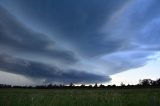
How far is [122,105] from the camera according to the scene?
15070mm

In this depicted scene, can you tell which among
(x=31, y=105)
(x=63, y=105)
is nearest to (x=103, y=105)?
(x=63, y=105)

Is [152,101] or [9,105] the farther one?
[9,105]

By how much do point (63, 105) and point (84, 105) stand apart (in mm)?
1151

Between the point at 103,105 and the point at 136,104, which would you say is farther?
the point at 136,104

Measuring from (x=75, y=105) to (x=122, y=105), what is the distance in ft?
8.03

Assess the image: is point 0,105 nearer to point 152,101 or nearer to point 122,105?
point 122,105

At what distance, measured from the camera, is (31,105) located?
1414 cm

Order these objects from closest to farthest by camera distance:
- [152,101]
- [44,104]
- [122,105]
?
[152,101]
[44,104]
[122,105]

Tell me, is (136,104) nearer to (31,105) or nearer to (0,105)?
(31,105)

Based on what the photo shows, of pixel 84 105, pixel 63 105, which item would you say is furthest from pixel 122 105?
pixel 63 105

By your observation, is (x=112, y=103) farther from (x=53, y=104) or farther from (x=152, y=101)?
(x=152, y=101)

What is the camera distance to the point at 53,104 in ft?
47.3

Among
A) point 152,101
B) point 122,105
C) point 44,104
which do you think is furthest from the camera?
point 122,105

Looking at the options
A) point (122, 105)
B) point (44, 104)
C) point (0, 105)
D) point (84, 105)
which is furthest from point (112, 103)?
point (0, 105)
